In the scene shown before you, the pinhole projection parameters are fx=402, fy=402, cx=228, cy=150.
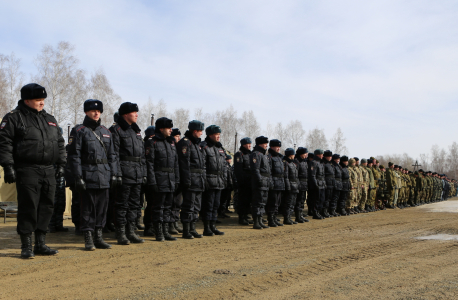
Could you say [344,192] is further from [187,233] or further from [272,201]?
[187,233]

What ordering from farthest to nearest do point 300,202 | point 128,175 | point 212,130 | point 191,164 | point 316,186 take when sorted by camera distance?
point 316,186 → point 300,202 → point 212,130 → point 191,164 → point 128,175

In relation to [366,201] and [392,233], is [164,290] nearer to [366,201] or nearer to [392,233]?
[392,233]

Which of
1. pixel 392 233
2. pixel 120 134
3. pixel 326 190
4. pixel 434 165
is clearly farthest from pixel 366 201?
pixel 434 165

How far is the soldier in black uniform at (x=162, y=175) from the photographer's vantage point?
7348 mm

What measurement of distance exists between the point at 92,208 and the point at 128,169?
93 centimetres

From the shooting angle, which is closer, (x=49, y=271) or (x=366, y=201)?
(x=49, y=271)

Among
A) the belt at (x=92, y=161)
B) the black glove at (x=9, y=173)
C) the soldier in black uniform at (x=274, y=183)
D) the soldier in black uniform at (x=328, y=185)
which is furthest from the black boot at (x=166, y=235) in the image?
the soldier in black uniform at (x=328, y=185)

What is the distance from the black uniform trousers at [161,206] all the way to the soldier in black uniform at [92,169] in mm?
1170

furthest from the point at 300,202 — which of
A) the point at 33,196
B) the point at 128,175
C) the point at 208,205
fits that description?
the point at 33,196

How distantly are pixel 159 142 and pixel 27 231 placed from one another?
2854mm

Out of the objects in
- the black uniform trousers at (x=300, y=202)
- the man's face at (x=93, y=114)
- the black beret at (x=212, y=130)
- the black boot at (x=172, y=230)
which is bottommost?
the black boot at (x=172, y=230)

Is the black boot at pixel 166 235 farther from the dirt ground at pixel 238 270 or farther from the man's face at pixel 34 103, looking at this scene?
the man's face at pixel 34 103

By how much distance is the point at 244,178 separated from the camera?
38.5 feet

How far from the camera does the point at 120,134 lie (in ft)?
22.5
